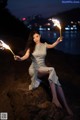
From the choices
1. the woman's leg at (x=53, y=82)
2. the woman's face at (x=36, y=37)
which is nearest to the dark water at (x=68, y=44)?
the woman's face at (x=36, y=37)

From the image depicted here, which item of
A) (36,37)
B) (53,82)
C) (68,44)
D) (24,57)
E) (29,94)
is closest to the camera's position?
(53,82)

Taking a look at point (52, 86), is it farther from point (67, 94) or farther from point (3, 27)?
point (3, 27)

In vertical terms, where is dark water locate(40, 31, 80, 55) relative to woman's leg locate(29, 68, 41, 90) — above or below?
below

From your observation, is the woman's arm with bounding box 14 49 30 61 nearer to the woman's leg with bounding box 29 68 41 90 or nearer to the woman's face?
the woman's face

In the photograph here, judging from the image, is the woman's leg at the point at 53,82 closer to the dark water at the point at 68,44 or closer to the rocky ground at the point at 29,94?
the rocky ground at the point at 29,94

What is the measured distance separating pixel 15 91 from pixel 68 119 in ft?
7.04

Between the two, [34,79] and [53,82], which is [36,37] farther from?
[53,82]

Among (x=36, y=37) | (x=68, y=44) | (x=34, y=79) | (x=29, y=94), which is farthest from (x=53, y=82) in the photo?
(x=68, y=44)

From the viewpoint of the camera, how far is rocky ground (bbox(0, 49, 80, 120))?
839 centimetres

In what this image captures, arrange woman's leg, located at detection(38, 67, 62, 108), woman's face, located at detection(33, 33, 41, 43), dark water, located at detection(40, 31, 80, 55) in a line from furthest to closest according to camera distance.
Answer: dark water, located at detection(40, 31, 80, 55) → woman's face, located at detection(33, 33, 41, 43) → woman's leg, located at detection(38, 67, 62, 108)

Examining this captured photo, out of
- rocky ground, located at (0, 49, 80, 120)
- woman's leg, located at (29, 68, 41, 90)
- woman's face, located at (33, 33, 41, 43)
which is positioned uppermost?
woman's face, located at (33, 33, 41, 43)

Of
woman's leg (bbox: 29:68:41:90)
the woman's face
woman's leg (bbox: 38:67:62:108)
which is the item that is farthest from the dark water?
woman's leg (bbox: 38:67:62:108)

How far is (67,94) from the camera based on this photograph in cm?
1059

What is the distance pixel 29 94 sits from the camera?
906 centimetres
